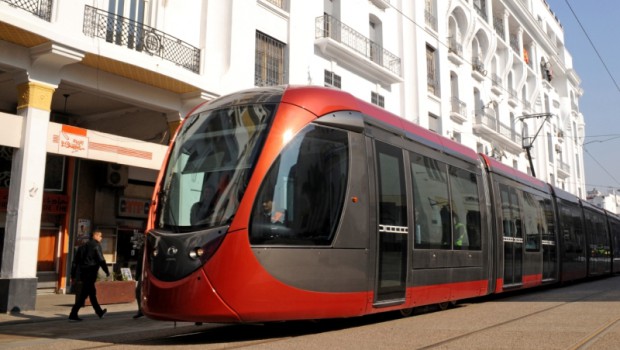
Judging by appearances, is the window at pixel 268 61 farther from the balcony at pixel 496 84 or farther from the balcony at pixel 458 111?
the balcony at pixel 496 84

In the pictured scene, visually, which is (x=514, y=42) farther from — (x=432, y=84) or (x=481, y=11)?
(x=432, y=84)

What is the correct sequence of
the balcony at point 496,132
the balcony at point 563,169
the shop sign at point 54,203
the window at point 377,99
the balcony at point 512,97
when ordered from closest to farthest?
the shop sign at point 54,203
the window at point 377,99
the balcony at point 496,132
the balcony at point 512,97
the balcony at point 563,169

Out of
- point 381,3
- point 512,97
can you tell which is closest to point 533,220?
point 381,3

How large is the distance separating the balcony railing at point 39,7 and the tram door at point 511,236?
32.7ft

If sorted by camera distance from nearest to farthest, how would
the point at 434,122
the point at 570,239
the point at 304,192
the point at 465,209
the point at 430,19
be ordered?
the point at 304,192 → the point at 465,209 → the point at 570,239 → the point at 434,122 → the point at 430,19

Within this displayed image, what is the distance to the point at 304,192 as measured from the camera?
6.48 m

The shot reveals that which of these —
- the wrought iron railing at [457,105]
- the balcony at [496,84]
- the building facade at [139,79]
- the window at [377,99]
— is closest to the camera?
the building facade at [139,79]

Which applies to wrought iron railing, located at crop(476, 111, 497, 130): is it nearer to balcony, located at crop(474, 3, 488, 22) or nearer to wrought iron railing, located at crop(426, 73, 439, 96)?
wrought iron railing, located at crop(426, 73, 439, 96)

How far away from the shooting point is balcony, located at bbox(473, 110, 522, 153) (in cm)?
2987

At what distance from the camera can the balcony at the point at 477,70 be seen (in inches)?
1188

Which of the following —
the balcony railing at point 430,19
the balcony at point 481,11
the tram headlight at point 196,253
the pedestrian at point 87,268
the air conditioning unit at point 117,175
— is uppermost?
the balcony at point 481,11

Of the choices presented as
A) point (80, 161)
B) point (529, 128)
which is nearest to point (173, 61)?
point (80, 161)

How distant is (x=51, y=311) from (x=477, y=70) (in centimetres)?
2493

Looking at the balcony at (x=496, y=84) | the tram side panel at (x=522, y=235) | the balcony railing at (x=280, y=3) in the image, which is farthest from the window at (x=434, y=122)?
the tram side panel at (x=522, y=235)
